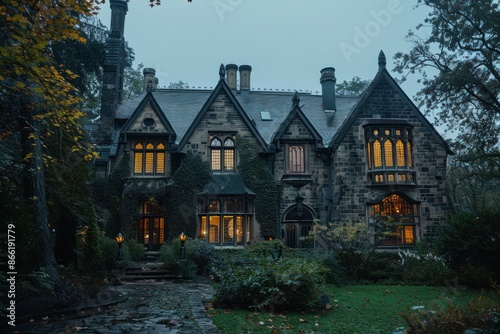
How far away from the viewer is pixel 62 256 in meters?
14.7

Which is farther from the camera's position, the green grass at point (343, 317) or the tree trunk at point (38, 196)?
the tree trunk at point (38, 196)

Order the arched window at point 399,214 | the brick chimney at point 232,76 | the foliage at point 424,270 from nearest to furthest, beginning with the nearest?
the foliage at point 424,270 → the arched window at point 399,214 → the brick chimney at point 232,76

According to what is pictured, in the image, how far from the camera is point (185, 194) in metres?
20.5

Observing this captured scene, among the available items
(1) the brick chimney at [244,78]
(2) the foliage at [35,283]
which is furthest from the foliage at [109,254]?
(1) the brick chimney at [244,78]

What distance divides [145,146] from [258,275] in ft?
46.0

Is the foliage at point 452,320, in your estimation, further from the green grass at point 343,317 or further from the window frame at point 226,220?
the window frame at point 226,220

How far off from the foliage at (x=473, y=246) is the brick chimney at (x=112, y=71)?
18036 millimetres

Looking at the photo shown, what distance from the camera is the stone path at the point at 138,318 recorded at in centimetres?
721

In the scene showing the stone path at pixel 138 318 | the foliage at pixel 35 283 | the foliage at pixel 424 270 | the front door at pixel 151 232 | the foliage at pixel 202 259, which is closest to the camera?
the stone path at pixel 138 318

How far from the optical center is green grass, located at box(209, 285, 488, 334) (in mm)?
7418

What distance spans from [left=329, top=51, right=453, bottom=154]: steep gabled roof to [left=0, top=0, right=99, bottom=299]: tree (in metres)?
14.9

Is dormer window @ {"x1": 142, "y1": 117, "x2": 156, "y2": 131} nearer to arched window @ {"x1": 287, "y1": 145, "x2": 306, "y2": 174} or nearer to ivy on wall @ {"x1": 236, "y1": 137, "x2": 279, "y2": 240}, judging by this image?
ivy on wall @ {"x1": 236, "y1": 137, "x2": 279, "y2": 240}

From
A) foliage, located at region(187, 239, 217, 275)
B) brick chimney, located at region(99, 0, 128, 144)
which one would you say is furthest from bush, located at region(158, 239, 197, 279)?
brick chimney, located at region(99, 0, 128, 144)

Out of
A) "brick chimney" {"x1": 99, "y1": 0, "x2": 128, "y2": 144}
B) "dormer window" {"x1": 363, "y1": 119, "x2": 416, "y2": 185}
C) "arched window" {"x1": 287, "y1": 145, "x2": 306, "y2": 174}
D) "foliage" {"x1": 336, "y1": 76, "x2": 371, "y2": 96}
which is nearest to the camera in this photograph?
"dormer window" {"x1": 363, "y1": 119, "x2": 416, "y2": 185}
